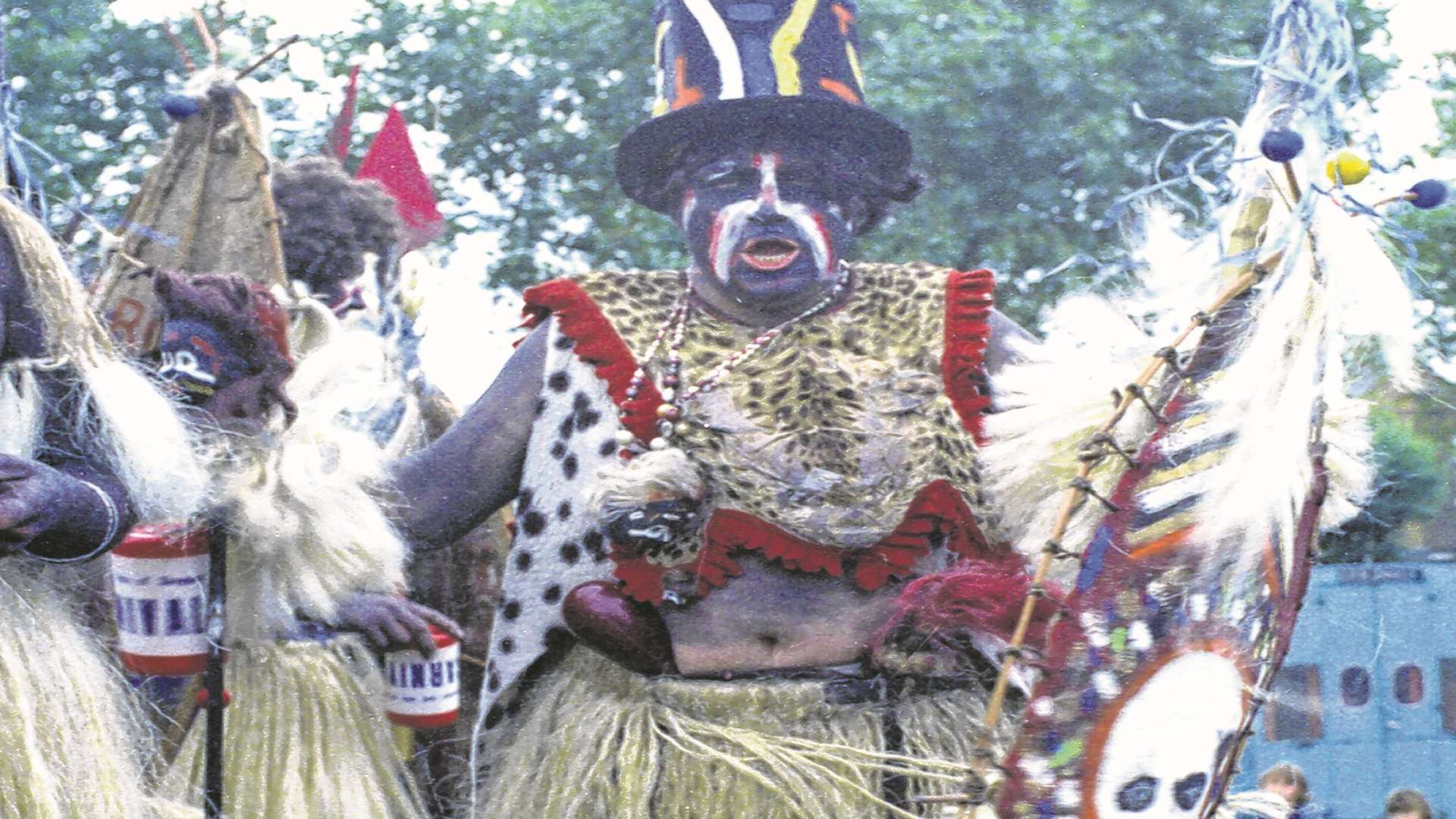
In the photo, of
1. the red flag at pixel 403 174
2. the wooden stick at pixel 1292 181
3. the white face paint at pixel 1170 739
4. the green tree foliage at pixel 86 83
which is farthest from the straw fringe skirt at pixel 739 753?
the green tree foliage at pixel 86 83

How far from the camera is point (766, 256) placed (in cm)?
363

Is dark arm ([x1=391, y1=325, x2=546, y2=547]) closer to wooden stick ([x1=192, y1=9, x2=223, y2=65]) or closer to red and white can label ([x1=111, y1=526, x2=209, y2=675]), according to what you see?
red and white can label ([x1=111, y1=526, x2=209, y2=675])

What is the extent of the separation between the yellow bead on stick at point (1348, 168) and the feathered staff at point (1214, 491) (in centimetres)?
3

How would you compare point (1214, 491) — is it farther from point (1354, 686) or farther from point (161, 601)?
point (1354, 686)

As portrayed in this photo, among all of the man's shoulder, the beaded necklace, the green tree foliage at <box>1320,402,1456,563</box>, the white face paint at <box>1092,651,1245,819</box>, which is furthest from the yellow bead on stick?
the green tree foliage at <box>1320,402,1456,563</box>

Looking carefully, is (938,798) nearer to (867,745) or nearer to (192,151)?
(867,745)

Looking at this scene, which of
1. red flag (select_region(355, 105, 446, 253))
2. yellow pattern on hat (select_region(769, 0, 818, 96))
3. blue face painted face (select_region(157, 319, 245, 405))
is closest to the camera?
blue face painted face (select_region(157, 319, 245, 405))

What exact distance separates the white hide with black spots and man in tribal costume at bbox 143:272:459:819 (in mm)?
149

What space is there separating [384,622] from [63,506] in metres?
0.95

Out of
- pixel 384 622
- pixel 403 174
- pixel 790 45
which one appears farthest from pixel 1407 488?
pixel 384 622

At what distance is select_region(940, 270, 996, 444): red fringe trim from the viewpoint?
11.8 feet

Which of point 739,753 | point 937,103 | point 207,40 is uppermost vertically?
point 937,103

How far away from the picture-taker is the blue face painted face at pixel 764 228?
3.63 meters

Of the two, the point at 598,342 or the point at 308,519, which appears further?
the point at 598,342
